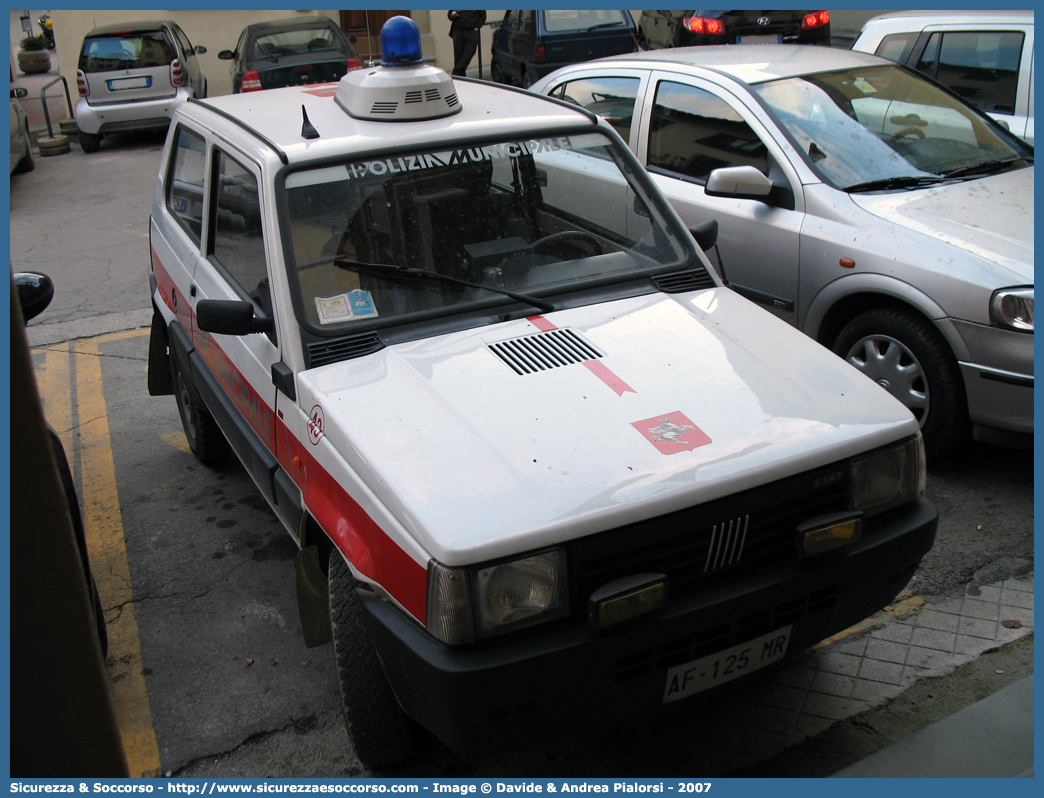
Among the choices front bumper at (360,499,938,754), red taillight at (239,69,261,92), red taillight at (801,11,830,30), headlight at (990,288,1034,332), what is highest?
red taillight at (801,11,830,30)

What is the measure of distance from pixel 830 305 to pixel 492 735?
3140 millimetres

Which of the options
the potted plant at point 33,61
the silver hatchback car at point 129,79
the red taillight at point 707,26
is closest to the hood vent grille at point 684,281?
the red taillight at point 707,26

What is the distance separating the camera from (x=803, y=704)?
3.10 meters

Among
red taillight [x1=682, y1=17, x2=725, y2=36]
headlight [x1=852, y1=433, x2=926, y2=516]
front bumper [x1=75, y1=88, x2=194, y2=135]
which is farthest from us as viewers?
front bumper [x1=75, y1=88, x2=194, y2=135]

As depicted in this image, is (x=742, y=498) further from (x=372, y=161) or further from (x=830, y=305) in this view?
(x=830, y=305)

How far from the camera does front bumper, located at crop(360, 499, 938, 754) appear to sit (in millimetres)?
2281

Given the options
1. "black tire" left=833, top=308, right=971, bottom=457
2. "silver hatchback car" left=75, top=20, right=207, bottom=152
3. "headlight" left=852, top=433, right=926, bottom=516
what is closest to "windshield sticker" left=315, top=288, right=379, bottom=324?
"headlight" left=852, top=433, right=926, bottom=516

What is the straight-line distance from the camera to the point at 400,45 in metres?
3.71

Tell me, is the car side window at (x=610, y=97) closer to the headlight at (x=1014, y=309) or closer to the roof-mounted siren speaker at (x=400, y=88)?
the roof-mounted siren speaker at (x=400, y=88)

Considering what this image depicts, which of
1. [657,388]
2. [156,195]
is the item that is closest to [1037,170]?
[657,388]

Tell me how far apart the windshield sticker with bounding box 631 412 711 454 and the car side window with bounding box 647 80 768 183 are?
108 inches

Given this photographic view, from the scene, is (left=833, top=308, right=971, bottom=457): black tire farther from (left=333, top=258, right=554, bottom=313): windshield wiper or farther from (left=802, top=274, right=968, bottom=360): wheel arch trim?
(left=333, top=258, right=554, bottom=313): windshield wiper

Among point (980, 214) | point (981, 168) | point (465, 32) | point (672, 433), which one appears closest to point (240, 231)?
point (672, 433)

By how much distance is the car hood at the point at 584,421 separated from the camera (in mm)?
2365
